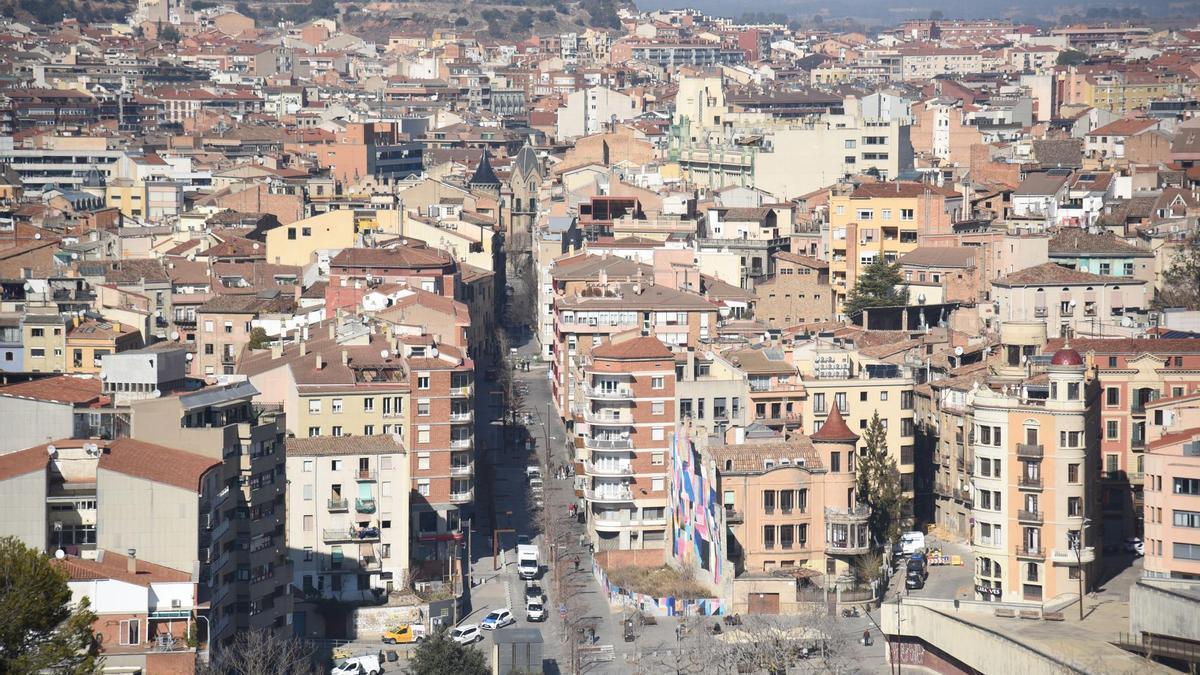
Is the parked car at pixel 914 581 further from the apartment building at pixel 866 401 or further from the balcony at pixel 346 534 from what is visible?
the balcony at pixel 346 534

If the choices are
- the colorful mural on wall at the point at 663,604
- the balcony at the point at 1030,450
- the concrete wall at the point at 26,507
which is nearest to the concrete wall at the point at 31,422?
the concrete wall at the point at 26,507

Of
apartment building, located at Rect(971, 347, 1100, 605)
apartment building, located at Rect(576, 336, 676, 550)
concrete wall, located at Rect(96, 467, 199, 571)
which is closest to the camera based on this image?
concrete wall, located at Rect(96, 467, 199, 571)

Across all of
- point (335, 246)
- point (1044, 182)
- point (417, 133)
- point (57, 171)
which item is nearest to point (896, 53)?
point (417, 133)

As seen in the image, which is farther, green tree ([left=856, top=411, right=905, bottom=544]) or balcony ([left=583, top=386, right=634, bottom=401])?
balcony ([left=583, top=386, right=634, bottom=401])

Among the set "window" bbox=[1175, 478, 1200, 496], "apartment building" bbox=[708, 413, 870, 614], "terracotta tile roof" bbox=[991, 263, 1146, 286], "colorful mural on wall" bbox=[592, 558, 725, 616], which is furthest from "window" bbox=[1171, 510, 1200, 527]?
"terracotta tile roof" bbox=[991, 263, 1146, 286]

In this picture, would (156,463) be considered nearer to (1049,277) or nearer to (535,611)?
(535,611)

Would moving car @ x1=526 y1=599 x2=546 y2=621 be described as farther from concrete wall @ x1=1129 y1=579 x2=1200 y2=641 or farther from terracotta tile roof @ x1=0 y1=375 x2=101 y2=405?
concrete wall @ x1=1129 y1=579 x2=1200 y2=641

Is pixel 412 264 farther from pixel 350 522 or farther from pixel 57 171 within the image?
pixel 57 171

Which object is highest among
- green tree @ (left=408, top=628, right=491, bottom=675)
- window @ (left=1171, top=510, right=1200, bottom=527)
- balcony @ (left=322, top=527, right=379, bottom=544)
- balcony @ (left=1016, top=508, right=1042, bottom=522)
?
window @ (left=1171, top=510, right=1200, bottom=527)
